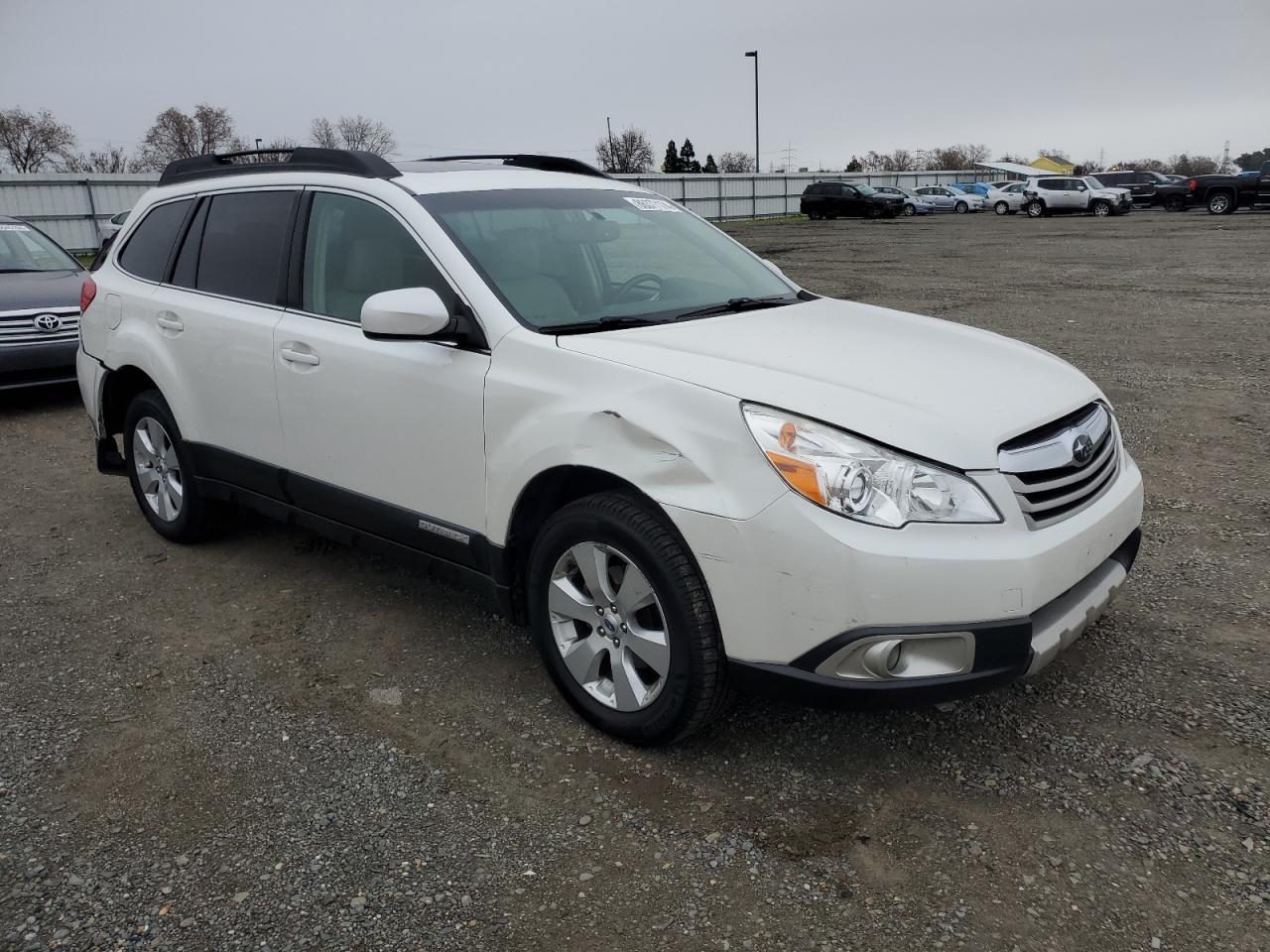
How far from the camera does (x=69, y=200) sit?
27.6 metres

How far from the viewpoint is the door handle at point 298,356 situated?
386 centimetres

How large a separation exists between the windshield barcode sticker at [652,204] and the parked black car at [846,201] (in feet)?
127

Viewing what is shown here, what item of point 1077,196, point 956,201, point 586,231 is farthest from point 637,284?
point 956,201

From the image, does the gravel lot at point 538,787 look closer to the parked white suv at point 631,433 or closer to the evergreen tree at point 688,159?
the parked white suv at point 631,433

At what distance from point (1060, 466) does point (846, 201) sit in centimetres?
4088

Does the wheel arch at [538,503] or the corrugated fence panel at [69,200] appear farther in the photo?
the corrugated fence panel at [69,200]

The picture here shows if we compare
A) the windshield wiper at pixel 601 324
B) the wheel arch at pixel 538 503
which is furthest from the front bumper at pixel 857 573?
the windshield wiper at pixel 601 324

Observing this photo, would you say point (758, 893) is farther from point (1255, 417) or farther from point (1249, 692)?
point (1255, 417)

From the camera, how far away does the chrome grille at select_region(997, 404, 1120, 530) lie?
2.75 meters

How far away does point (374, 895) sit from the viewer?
2574 mm

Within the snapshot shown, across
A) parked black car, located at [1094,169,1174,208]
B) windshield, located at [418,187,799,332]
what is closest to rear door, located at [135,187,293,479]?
windshield, located at [418,187,799,332]

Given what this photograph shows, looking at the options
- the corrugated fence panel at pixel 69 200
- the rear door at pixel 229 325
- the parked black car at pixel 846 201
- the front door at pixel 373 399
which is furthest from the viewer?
the parked black car at pixel 846 201

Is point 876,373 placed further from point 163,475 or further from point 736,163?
point 736,163

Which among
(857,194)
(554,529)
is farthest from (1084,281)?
(857,194)
